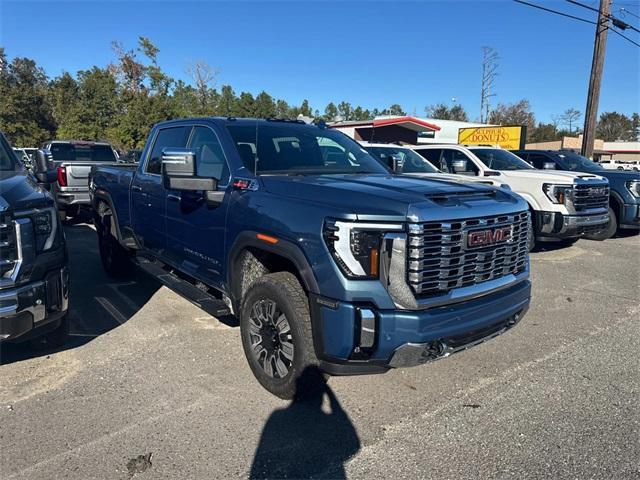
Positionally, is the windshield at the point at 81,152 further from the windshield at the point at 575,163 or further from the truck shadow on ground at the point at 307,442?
the windshield at the point at 575,163

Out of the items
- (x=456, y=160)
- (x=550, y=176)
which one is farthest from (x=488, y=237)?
(x=456, y=160)

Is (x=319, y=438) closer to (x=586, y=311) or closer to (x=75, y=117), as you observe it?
(x=586, y=311)

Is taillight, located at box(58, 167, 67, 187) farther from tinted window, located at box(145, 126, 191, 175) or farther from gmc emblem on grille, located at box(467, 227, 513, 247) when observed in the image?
gmc emblem on grille, located at box(467, 227, 513, 247)

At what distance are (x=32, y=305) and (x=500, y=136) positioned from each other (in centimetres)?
2659

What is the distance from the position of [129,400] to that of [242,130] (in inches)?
92.8

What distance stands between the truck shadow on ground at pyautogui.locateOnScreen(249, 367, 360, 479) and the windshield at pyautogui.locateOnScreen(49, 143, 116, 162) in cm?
1152

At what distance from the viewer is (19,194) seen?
3.48 metres

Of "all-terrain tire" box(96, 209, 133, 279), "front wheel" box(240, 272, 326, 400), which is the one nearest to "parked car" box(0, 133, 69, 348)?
"front wheel" box(240, 272, 326, 400)

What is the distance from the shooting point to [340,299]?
2744 mm

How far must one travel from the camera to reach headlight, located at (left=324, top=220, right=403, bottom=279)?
9.08ft

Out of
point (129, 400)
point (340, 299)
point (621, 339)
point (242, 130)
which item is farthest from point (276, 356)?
point (621, 339)

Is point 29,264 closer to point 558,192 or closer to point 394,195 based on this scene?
point 394,195

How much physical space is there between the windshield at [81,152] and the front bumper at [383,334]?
1179 centimetres

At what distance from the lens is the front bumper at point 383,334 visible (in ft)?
8.93
